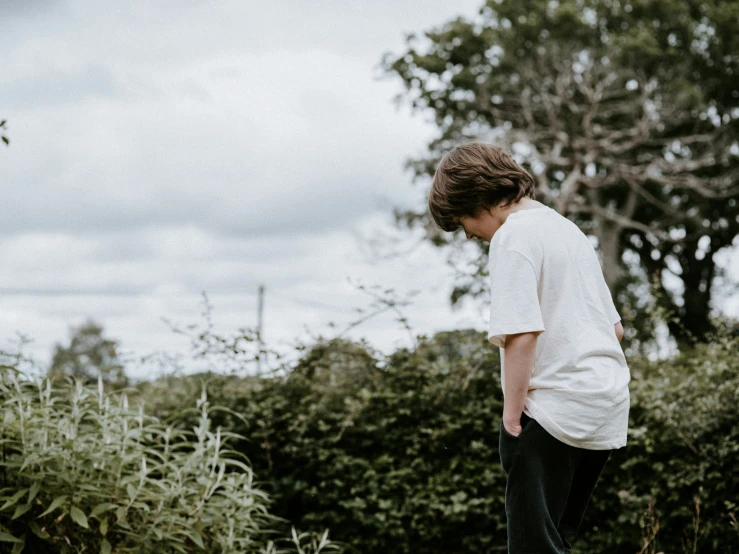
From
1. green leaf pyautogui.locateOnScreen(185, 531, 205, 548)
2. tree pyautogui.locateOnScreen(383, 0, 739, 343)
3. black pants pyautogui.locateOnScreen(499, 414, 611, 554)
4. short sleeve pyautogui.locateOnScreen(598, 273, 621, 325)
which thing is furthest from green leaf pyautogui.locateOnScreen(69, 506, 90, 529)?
tree pyautogui.locateOnScreen(383, 0, 739, 343)

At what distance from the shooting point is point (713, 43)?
17953mm

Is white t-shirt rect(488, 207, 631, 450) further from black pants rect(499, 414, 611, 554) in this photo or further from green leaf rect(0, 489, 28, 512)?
green leaf rect(0, 489, 28, 512)

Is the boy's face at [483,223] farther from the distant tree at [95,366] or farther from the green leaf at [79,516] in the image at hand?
the distant tree at [95,366]

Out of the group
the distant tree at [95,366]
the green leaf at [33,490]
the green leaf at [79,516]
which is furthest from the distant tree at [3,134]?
the distant tree at [95,366]

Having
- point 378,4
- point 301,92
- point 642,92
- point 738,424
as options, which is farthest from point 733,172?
point 738,424

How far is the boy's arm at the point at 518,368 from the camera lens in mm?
1987

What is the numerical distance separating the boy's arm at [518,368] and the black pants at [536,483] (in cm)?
8

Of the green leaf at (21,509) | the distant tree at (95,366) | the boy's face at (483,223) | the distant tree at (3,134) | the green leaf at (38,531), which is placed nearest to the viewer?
the boy's face at (483,223)

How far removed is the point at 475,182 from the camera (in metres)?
2.21

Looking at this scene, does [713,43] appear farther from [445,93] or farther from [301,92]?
[301,92]

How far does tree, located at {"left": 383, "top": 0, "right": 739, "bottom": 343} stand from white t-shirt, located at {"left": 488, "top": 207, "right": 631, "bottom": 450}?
14411mm

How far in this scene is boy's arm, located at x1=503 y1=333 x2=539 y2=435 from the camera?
6.52ft

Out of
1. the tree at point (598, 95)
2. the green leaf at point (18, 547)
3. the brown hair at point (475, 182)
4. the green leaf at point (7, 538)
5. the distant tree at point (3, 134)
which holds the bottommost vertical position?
the green leaf at point (18, 547)

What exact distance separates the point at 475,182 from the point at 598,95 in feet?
51.6
